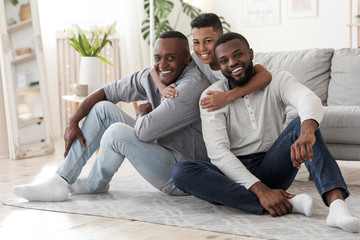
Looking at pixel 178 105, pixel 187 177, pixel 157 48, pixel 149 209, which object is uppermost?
pixel 157 48

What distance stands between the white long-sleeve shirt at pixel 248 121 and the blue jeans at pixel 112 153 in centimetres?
30

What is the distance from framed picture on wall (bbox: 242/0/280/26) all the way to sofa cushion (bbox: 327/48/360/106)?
8.92 feet

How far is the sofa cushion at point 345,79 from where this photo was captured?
3.73m

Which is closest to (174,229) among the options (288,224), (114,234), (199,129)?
(114,234)

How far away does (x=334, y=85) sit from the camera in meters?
3.85

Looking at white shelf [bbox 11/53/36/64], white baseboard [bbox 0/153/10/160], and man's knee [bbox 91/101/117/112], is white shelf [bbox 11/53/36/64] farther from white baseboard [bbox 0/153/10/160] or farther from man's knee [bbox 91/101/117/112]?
man's knee [bbox 91/101/117/112]

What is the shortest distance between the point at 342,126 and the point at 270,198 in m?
1.15

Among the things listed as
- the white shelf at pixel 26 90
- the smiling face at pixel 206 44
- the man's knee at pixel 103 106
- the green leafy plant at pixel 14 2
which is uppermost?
the green leafy plant at pixel 14 2

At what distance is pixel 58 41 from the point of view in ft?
18.4

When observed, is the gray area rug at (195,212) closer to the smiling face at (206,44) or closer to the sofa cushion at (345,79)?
the smiling face at (206,44)

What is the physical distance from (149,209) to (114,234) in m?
0.42

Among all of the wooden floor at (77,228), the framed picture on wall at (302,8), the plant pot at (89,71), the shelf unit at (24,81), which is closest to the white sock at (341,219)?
the wooden floor at (77,228)

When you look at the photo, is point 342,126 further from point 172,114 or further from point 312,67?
point 172,114

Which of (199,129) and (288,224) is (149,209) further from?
(288,224)
